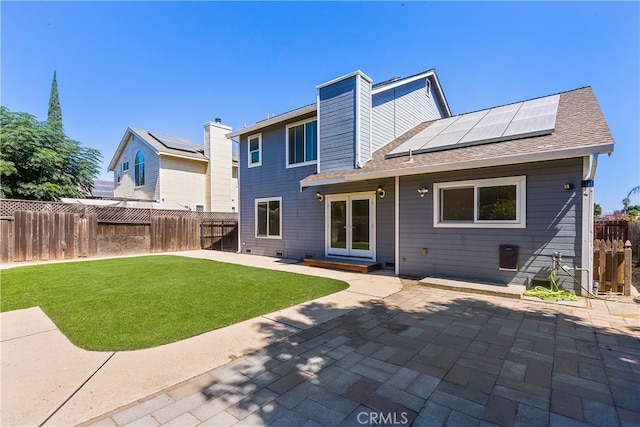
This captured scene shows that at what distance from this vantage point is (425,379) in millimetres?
2635

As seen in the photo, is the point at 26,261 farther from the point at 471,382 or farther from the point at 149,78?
the point at 471,382

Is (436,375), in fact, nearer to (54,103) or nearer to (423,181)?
(423,181)

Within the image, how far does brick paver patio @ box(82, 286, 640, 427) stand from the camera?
212 cm

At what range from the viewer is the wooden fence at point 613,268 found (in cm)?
546

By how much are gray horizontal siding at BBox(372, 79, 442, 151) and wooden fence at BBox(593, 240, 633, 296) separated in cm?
616

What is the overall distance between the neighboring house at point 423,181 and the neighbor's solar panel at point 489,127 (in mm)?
46

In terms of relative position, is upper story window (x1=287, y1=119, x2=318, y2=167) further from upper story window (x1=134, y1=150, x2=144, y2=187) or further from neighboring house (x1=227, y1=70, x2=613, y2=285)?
upper story window (x1=134, y1=150, x2=144, y2=187)

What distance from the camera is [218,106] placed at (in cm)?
1930

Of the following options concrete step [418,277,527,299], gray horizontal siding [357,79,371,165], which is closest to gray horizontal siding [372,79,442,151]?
gray horizontal siding [357,79,371,165]

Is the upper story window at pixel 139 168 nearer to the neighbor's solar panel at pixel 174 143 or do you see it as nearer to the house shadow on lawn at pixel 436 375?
the neighbor's solar panel at pixel 174 143

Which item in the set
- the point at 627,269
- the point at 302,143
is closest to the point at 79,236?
the point at 302,143

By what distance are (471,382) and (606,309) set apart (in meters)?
3.96

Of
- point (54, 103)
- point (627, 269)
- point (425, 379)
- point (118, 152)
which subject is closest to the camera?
point (425, 379)

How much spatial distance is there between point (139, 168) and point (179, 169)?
3.45 metres
